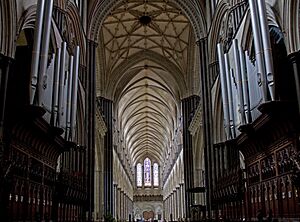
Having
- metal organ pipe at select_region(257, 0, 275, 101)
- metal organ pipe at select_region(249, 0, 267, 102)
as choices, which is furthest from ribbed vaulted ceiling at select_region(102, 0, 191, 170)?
metal organ pipe at select_region(257, 0, 275, 101)

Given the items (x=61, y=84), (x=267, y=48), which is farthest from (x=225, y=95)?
(x=61, y=84)

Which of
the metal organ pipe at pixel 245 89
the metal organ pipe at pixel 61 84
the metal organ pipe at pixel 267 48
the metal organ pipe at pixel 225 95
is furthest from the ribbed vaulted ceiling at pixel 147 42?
the metal organ pipe at pixel 267 48

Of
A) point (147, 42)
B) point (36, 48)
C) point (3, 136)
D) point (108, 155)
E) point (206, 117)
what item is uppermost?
point (147, 42)

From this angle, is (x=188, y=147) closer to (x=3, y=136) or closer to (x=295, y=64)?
(x=295, y=64)

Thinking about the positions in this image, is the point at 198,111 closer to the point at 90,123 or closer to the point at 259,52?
the point at 90,123

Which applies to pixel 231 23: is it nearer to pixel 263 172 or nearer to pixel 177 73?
pixel 263 172

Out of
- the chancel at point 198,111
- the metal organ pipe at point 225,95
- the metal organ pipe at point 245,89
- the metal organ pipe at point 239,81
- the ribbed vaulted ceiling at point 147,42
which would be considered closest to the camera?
the chancel at point 198,111

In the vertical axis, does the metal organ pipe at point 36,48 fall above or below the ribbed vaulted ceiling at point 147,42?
below

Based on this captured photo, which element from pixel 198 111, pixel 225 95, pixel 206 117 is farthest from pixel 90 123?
pixel 198 111

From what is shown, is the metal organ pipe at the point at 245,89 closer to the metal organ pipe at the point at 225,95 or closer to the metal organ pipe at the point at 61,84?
the metal organ pipe at the point at 225,95

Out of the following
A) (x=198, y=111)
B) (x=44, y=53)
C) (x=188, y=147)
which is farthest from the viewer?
(x=188, y=147)

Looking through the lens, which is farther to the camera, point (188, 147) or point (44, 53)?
point (188, 147)

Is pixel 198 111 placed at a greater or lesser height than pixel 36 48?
greater

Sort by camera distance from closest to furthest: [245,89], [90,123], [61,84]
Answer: [245,89]
[61,84]
[90,123]
